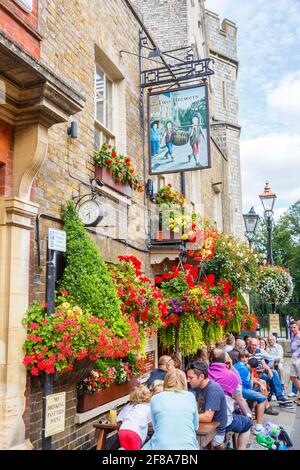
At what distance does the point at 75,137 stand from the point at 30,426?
→ 378 cm

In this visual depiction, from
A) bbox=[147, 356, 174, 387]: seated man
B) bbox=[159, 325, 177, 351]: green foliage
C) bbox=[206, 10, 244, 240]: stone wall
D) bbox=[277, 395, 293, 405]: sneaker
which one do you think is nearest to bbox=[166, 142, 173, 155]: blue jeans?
bbox=[159, 325, 177, 351]: green foliage

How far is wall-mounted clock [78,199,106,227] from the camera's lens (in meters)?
6.19

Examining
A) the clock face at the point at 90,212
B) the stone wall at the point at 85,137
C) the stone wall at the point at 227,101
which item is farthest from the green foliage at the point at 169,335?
the stone wall at the point at 227,101

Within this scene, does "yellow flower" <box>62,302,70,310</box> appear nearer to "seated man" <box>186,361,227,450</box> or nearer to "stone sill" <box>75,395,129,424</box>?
"stone sill" <box>75,395,129,424</box>

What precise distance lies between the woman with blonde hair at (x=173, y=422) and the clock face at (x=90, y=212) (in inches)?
101

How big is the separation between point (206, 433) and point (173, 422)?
101cm

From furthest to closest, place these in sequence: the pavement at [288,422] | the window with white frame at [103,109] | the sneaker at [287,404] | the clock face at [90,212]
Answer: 1. the sneaker at [287,404]
2. the window with white frame at [103,109]
3. the pavement at [288,422]
4. the clock face at [90,212]

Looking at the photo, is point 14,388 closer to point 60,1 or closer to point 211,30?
point 60,1

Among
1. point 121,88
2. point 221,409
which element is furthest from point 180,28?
point 221,409

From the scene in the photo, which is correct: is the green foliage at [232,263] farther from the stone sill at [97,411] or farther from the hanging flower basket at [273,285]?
the stone sill at [97,411]

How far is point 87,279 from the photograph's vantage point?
570cm

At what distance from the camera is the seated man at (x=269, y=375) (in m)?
10.2

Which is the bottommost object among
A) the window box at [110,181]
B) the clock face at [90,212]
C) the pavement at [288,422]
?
the pavement at [288,422]

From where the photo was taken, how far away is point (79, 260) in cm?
577
